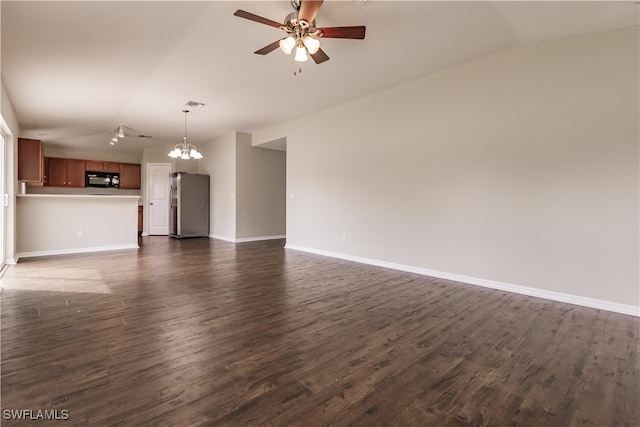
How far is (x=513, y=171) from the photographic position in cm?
343

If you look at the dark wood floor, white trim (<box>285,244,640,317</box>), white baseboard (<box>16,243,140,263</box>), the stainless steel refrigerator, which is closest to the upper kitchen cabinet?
white baseboard (<box>16,243,140,263</box>)

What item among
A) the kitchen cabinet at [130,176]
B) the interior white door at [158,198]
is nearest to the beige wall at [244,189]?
the interior white door at [158,198]

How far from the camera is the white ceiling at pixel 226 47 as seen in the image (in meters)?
2.57

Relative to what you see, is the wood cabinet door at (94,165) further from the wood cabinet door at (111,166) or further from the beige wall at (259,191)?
the beige wall at (259,191)

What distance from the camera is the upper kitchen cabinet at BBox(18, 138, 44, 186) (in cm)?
515

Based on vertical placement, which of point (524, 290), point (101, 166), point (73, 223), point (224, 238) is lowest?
point (224, 238)

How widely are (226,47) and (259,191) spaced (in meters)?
4.64

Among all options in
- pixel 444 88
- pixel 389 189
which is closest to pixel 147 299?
pixel 389 189

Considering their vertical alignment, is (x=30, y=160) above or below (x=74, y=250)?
above

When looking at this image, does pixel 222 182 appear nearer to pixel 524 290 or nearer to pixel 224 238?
pixel 224 238

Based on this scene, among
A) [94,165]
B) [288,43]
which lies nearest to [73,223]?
[94,165]

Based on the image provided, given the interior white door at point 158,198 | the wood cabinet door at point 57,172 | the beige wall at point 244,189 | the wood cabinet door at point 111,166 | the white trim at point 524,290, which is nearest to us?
the white trim at point 524,290

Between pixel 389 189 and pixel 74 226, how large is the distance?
572 centimetres

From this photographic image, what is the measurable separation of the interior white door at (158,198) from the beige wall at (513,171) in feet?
20.5
